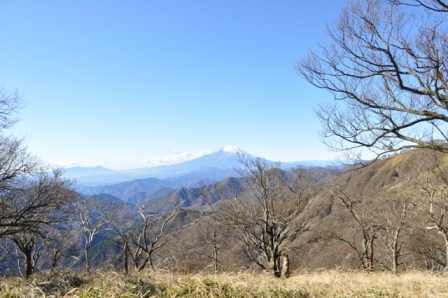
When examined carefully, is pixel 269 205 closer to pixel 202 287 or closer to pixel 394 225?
pixel 202 287

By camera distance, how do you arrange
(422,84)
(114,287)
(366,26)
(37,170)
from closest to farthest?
(114,287), (422,84), (366,26), (37,170)

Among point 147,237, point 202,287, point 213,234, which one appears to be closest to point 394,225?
point 213,234

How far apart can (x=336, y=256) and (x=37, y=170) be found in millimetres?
54063

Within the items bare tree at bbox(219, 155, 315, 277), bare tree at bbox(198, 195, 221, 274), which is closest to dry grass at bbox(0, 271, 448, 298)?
bare tree at bbox(219, 155, 315, 277)

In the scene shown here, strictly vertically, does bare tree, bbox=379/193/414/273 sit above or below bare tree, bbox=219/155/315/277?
below

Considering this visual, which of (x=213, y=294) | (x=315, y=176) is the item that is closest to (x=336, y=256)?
(x=315, y=176)

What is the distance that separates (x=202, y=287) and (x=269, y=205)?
11394 mm

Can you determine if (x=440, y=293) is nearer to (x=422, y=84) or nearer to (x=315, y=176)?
(x=422, y=84)

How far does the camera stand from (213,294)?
3168 millimetres

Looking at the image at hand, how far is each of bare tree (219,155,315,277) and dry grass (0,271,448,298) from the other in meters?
9.34

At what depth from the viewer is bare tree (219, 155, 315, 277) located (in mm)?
13930

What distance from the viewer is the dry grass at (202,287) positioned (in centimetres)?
309

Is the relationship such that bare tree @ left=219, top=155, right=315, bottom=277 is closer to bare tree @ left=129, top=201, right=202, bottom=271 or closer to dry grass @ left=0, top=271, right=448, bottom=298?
bare tree @ left=129, top=201, right=202, bottom=271

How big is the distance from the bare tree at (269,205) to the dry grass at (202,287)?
9.34 metres
